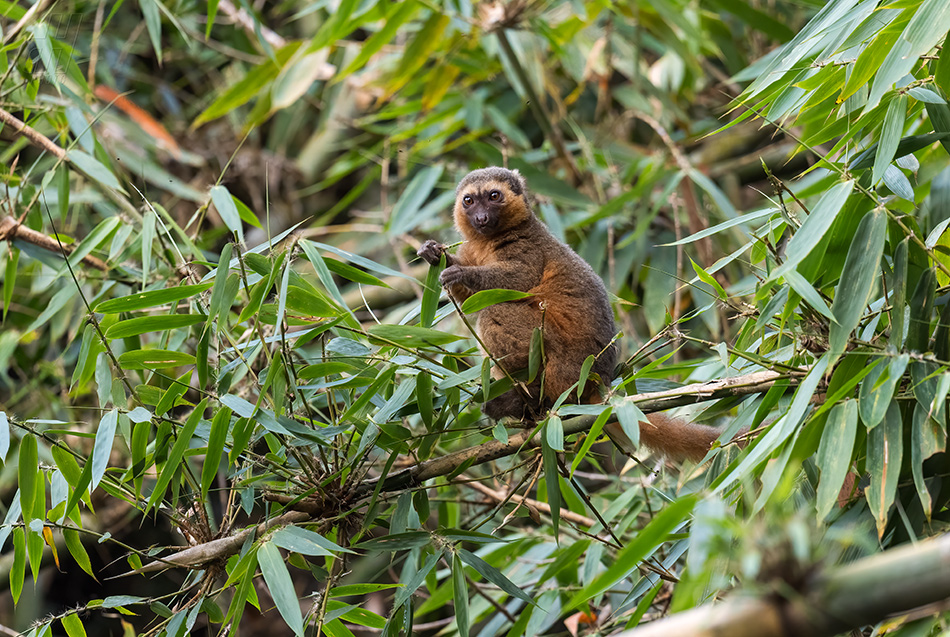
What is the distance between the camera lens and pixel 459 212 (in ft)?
13.7

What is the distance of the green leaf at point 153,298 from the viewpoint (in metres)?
2.51

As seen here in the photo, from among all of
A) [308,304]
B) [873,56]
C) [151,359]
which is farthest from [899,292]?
[151,359]

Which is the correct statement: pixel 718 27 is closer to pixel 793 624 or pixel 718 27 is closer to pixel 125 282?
pixel 125 282

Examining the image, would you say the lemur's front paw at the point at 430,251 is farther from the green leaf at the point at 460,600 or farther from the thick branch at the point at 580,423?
the green leaf at the point at 460,600

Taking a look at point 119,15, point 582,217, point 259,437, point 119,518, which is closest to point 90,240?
point 259,437

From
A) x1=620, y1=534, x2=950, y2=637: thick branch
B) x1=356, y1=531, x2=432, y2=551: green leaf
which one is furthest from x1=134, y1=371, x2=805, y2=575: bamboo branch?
x1=620, y1=534, x2=950, y2=637: thick branch

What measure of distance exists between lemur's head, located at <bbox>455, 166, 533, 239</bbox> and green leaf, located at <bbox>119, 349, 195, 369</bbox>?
5.23ft

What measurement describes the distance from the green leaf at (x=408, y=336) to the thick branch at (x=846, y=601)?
1391 millimetres

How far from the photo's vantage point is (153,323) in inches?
101

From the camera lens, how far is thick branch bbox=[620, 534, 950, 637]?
1.11 m

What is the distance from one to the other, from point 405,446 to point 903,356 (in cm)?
141

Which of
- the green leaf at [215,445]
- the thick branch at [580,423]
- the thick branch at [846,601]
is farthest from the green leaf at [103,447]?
the thick branch at [846,601]

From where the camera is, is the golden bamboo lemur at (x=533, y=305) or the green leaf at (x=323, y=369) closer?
the green leaf at (x=323, y=369)

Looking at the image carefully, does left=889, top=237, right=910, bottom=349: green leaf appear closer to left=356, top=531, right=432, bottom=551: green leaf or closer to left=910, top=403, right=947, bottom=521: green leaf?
left=910, top=403, right=947, bottom=521: green leaf
